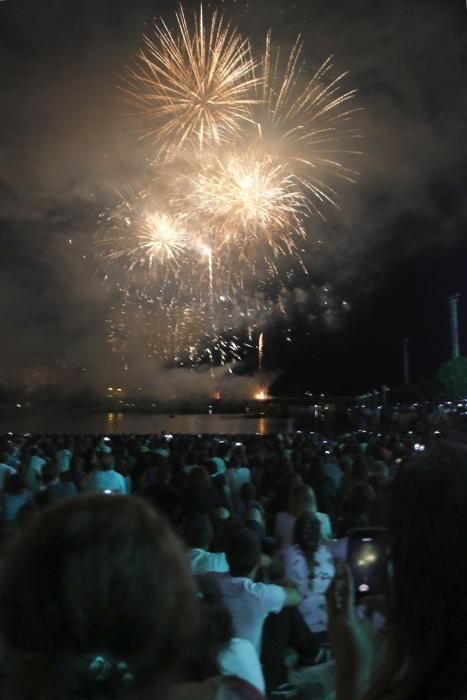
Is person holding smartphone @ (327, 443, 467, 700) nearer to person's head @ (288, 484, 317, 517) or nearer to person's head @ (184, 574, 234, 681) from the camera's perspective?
person's head @ (184, 574, 234, 681)

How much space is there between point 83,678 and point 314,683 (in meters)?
2.19

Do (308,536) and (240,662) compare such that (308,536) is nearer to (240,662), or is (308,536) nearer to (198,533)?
(198,533)

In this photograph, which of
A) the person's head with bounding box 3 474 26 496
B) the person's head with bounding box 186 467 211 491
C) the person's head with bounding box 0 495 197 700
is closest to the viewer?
the person's head with bounding box 0 495 197 700

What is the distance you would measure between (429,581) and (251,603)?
2.14m

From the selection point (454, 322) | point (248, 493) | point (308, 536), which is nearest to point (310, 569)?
point (308, 536)

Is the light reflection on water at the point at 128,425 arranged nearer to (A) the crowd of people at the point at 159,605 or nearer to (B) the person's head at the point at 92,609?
(A) the crowd of people at the point at 159,605

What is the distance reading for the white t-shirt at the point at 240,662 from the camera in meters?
2.47

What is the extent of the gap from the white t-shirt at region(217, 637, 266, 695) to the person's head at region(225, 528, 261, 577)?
2.86ft

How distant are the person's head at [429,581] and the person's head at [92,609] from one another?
432 millimetres

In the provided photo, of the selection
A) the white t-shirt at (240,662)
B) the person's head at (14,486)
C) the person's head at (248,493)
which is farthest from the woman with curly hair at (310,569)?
the person's head at (14,486)

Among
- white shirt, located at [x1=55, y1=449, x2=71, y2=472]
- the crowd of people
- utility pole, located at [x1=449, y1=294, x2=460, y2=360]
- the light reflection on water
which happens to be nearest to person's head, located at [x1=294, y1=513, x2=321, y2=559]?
the crowd of people

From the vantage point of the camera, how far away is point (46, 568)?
4.32ft

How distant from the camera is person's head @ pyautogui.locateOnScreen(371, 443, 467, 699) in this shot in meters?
1.28

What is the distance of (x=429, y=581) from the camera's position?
1339mm
